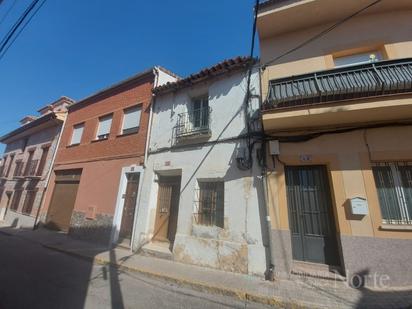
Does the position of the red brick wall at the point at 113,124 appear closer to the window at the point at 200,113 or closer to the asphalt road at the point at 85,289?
the window at the point at 200,113

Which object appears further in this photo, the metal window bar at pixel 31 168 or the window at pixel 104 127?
the metal window bar at pixel 31 168

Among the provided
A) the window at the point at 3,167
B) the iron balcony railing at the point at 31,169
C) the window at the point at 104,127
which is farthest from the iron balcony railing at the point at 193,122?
the window at the point at 3,167

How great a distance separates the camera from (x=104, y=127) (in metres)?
10.0

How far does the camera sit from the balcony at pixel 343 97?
13.9 ft

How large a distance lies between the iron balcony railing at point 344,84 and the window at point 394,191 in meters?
1.68

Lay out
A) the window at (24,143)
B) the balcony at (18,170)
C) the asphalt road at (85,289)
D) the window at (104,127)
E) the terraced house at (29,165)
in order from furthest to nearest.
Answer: the window at (24,143), the balcony at (18,170), the terraced house at (29,165), the window at (104,127), the asphalt road at (85,289)

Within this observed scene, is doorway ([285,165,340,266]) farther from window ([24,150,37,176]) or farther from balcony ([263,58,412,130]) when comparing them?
window ([24,150,37,176])

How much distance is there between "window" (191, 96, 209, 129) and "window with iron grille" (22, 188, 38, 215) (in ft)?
37.8

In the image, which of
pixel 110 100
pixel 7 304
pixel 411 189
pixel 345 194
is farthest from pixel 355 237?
pixel 110 100

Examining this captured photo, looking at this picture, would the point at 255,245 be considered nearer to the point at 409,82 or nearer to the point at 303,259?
the point at 303,259

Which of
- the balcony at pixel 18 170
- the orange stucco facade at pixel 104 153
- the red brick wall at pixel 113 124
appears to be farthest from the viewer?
the balcony at pixel 18 170

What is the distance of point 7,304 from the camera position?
3.55 metres

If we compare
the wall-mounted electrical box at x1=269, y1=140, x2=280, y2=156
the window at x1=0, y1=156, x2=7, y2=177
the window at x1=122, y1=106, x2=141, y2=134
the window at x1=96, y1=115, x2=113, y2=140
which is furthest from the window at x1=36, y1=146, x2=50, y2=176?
the wall-mounted electrical box at x1=269, y1=140, x2=280, y2=156

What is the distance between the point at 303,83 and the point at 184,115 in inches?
157
